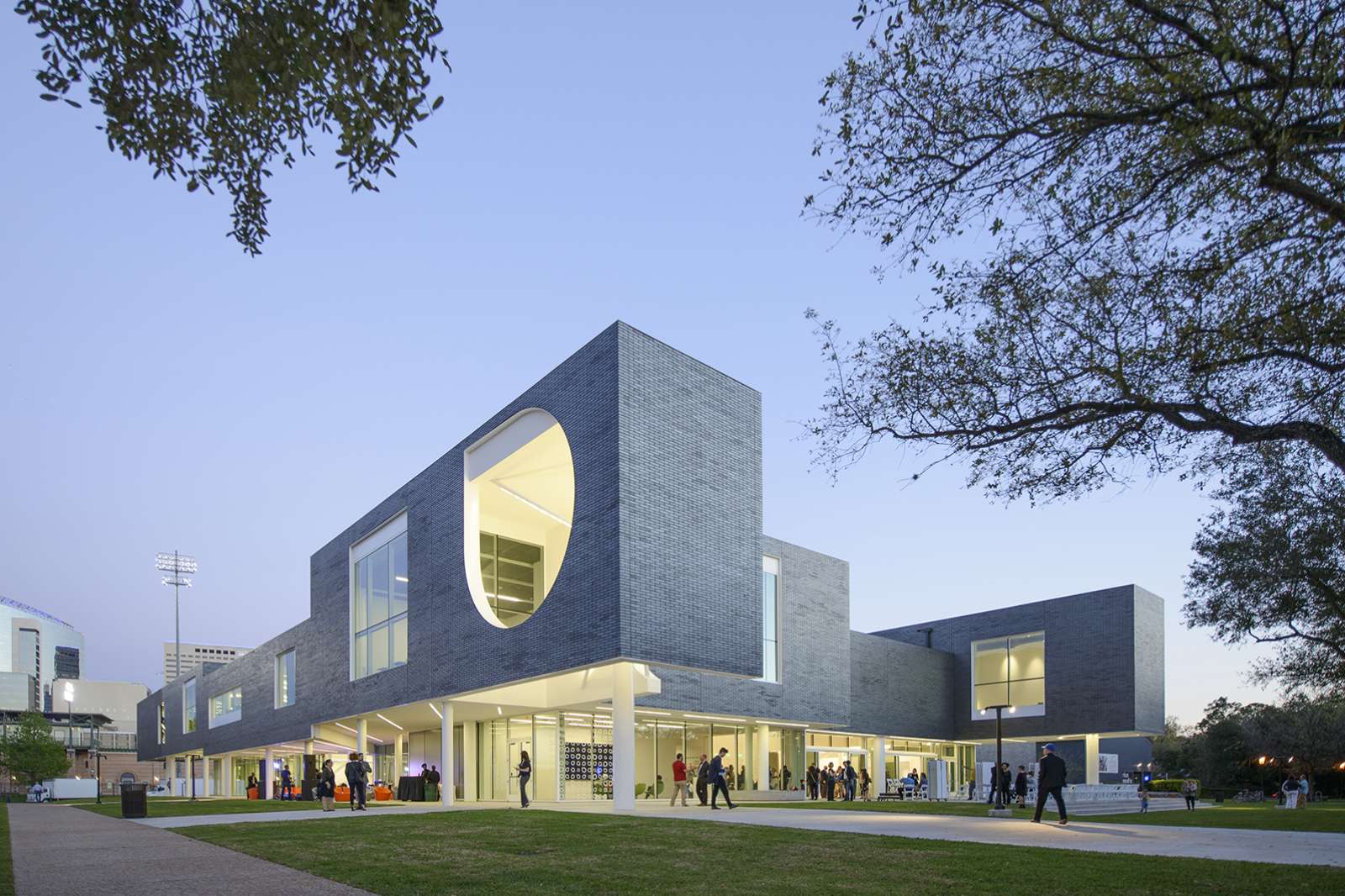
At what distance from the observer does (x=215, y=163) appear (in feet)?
25.3

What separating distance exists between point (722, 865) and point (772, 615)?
1045 inches

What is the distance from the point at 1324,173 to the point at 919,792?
40783 mm

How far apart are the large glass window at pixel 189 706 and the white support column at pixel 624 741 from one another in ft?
183

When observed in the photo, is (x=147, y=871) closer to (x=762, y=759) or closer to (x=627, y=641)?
(x=627, y=641)

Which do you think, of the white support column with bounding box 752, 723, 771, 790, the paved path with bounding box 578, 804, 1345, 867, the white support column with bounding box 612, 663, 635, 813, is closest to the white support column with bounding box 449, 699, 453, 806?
the white support column with bounding box 612, 663, 635, 813

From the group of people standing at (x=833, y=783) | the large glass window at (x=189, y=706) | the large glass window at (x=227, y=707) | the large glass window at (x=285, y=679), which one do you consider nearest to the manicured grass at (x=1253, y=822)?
the group of people standing at (x=833, y=783)

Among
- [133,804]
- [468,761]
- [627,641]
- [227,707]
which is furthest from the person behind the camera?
[227,707]

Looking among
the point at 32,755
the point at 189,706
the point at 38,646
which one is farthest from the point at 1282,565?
the point at 38,646

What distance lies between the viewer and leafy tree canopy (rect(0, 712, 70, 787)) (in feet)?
248

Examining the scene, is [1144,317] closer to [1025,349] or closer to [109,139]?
[1025,349]

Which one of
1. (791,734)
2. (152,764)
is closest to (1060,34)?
(791,734)

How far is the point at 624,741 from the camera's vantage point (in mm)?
23406

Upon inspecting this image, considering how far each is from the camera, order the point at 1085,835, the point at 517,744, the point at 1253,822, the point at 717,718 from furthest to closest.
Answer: the point at 717,718 → the point at 517,744 → the point at 1253,822 → the point at 1085,835

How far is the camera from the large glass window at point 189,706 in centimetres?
7031
